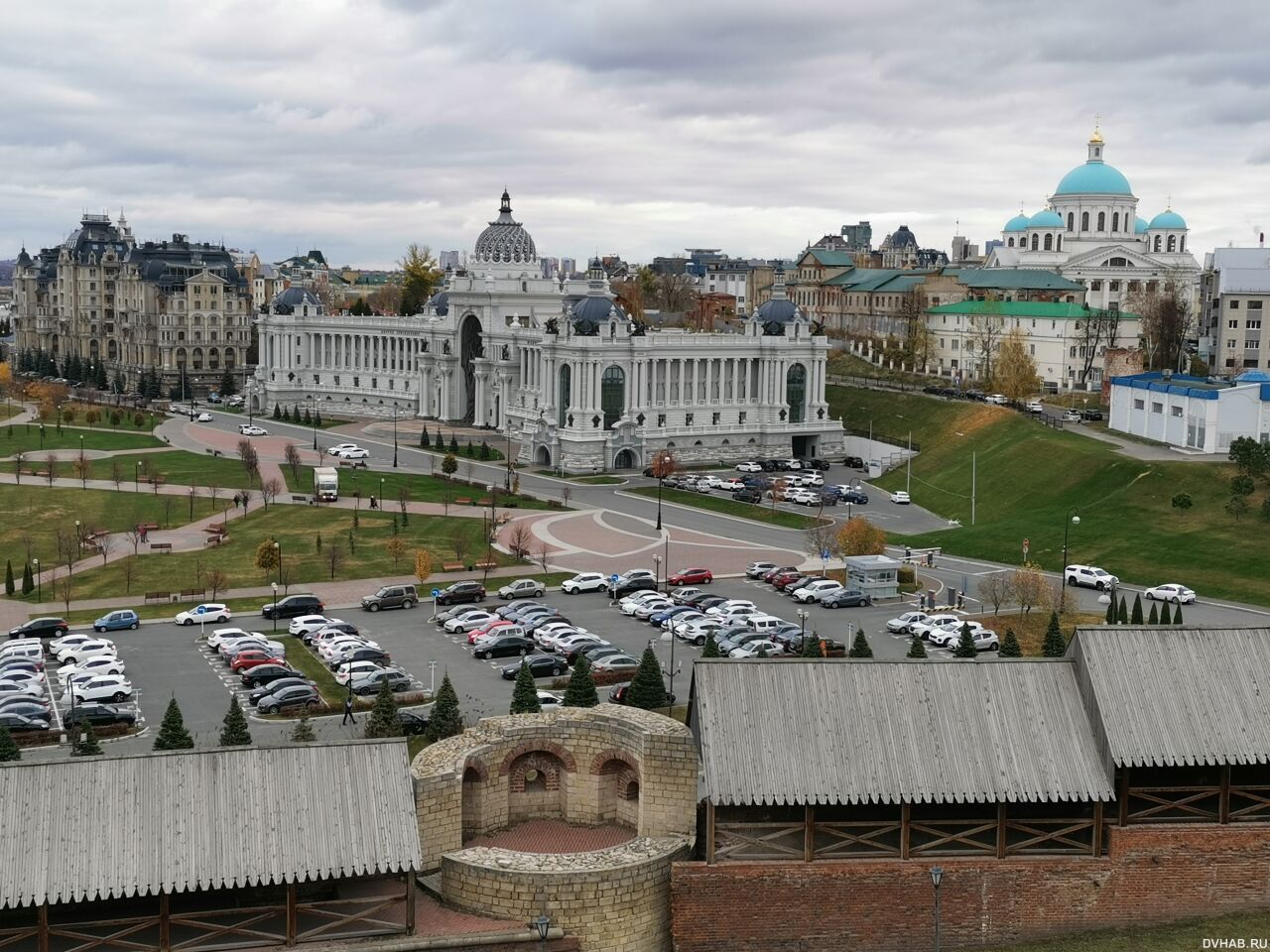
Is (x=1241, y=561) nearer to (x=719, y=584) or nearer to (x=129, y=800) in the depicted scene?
(x=719, y=584)

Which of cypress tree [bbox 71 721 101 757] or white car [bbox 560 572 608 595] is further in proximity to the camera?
white car [bbox 560 572 608 595]

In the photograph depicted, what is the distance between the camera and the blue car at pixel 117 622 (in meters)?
65.7

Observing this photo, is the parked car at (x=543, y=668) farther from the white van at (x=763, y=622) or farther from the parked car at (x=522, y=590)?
the parked car at (x=522, y=590)

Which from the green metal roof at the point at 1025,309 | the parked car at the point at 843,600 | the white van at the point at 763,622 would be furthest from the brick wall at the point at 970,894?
the green metal roof at the point at 1025,309

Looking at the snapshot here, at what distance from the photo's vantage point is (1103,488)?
89.2 meters

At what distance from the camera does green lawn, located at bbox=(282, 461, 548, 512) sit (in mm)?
98562

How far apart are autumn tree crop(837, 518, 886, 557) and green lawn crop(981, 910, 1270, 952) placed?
45263 millimetres

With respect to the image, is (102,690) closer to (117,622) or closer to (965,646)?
(117,622)

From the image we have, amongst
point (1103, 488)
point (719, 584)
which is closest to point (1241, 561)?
point (1103, 488)

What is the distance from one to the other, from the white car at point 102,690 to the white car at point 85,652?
439 cm

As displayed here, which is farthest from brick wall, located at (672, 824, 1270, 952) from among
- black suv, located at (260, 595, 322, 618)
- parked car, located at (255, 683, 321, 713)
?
black suv, located at (260, 595, 322, 618)

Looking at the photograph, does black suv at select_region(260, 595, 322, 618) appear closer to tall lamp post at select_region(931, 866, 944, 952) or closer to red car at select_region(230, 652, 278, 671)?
red car at select_region(230, 652, 278, 671)

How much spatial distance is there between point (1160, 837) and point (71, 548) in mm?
Answer: 60129

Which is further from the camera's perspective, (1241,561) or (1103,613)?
(1241,561)
